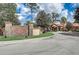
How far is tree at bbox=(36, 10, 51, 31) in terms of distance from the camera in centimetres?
→ 625

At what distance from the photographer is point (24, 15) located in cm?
626

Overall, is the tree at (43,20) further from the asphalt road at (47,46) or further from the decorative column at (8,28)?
the decorative column at (8,28)

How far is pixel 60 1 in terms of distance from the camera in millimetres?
6168

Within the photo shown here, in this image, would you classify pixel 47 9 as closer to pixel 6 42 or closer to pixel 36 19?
pixel 36 19

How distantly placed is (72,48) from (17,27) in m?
1.12

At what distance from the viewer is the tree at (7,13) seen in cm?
624

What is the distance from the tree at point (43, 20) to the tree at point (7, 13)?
44 centimetres

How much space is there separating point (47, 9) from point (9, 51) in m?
1.05

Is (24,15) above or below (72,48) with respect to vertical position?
above

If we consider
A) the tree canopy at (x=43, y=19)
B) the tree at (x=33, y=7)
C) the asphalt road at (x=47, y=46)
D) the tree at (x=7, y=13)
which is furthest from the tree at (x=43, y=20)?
the tree at (x=7, y=13)

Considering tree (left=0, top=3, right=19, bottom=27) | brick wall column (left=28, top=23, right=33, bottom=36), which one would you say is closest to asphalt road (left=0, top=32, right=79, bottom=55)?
brick wall column (left=28, top=23, right=33, bottom=36)

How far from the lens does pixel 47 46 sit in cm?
617
